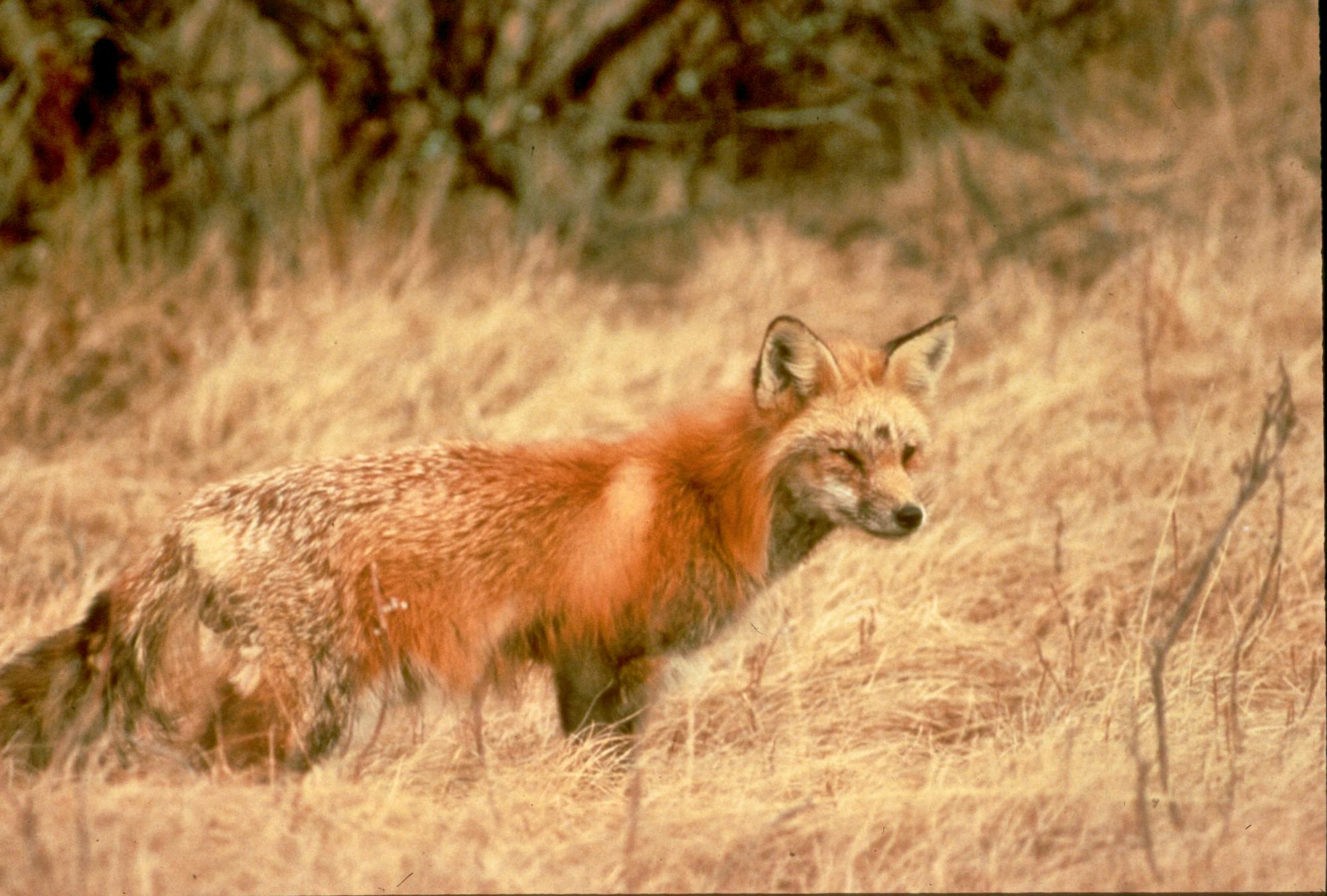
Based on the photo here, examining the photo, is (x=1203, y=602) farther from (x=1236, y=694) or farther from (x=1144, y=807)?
(x=1144, y=807)

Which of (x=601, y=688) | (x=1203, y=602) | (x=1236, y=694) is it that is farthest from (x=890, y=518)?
(x=1203, y=602)

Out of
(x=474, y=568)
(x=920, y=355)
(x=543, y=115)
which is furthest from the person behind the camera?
(x=543, y=115)

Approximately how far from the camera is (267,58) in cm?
1102

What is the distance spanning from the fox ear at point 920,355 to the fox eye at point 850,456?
1.07 ft

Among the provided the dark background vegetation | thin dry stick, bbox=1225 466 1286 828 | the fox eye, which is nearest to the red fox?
the fox eye

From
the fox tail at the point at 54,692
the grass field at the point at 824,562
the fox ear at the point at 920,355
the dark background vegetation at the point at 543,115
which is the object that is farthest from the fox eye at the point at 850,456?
the dark background vegetation at the point at 543,115

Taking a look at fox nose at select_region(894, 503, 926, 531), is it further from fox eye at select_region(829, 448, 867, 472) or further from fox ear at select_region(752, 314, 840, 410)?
fox ear at select_region(752, 314, 840, 410)

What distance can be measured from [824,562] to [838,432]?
1484 mm

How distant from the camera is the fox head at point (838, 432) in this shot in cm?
475

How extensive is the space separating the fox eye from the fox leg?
842mm

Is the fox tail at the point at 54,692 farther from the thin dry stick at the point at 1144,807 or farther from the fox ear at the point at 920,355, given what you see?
the thin dry stick at the point at 1144,807

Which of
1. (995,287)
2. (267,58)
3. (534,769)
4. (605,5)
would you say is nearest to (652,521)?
(534,769)

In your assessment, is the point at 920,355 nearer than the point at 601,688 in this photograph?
No

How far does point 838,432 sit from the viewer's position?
4820 millimetres
